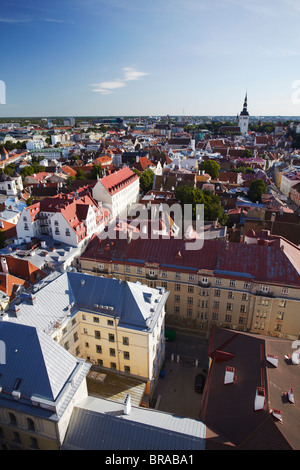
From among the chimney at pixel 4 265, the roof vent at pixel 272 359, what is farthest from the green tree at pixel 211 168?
the roof vent at pixel 272 359

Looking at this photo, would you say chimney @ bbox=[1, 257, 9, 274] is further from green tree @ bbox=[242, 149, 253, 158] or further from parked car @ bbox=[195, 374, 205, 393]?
green tree @ bbox=[242, 149, 253, 158]

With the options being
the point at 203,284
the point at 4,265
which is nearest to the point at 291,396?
the point at 203,284

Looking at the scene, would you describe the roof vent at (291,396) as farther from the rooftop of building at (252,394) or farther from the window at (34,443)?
the window at (34,443)

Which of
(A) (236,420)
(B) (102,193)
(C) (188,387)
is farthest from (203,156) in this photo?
(A) (236,420)

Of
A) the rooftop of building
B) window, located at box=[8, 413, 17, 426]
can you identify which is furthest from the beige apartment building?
window, located at box=[8, 413, 17, 426]

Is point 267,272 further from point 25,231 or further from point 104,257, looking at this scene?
point 25,231

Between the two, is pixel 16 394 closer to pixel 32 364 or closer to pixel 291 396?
pixel 32 364
